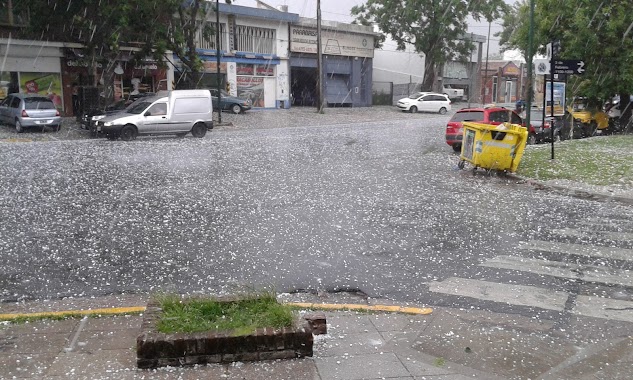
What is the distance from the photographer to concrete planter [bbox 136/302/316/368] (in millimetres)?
4488

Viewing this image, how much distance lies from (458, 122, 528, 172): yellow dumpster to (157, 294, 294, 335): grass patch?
1030 cm

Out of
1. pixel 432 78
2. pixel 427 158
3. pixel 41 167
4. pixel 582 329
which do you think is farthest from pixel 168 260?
pixel 432 78

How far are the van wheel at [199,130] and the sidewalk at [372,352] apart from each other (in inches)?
702

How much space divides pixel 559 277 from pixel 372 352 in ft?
10.2

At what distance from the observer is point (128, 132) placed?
21.7 m

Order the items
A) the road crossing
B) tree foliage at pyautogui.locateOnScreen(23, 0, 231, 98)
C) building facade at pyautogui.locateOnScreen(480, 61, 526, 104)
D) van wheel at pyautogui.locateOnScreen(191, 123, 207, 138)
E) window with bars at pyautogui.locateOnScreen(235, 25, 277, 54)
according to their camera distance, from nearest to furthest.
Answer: the road crossing, van wheel at pyautogui.locateOnScreen(191, 123, 207, 138), tree foliage at pyautogui.locateOnScreen(23, 0, 231, 98), window with bars at pyautogui.locateOnScreen(235, 25, 277, 54), building facade at pyautogui.locateOnScreen(480, 61, 526, 104)

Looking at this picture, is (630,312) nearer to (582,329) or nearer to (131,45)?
(582,329)

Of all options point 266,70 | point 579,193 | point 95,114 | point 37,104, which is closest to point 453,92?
point 266,70

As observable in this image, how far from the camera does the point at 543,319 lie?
225 inches

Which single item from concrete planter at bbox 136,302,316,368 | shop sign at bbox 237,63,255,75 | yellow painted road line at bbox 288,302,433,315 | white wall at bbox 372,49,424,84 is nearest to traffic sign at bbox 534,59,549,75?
yellow painted road line at bbox 288,302,433,315

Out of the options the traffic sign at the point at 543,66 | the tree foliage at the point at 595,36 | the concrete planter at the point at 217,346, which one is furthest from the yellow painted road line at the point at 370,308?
the tree foliage at the point at 595,36

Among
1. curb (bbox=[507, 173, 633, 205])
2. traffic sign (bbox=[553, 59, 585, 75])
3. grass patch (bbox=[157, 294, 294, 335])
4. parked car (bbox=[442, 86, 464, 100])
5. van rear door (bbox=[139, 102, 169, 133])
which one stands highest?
traffic sign (bbox=[553, 59, 585, 75])

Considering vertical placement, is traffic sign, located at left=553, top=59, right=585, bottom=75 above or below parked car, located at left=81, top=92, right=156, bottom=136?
above

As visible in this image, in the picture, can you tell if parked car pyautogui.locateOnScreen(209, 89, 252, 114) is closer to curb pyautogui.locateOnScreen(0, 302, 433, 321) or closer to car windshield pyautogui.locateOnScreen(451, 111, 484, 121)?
car windshield pyautogui.locateOnScreen(451, 111, 484, 121)
